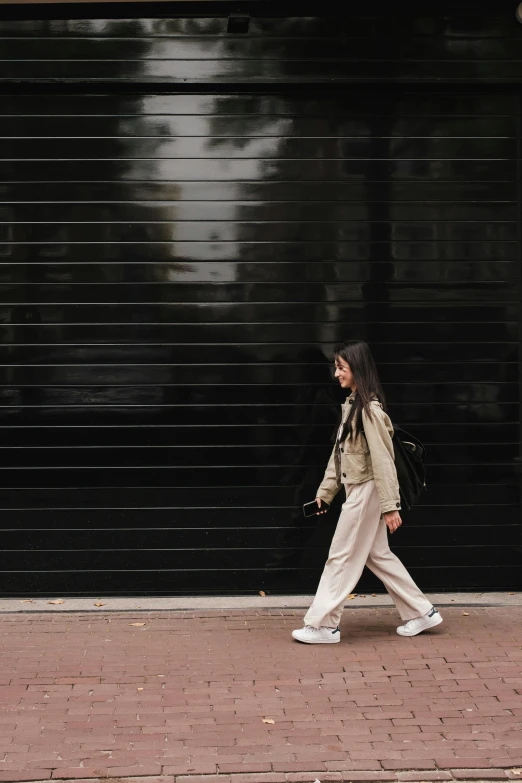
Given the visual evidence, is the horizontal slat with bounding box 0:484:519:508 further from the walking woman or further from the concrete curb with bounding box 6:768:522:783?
the concrete curb with bounding box 6:768:522:783

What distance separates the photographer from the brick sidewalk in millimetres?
4820

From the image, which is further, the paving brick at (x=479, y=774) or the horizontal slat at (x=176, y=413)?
the horizontal slat at (x=176, y=413)

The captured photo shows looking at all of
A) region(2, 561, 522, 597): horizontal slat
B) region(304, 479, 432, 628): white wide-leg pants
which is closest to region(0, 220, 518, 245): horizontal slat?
region(304, 479, 432, 628): white wide-leg pants

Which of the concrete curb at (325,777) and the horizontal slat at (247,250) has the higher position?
the horizontal slat at (247,250)

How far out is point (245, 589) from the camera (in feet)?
25.6

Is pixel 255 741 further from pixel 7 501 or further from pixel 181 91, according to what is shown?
pixel 181 91

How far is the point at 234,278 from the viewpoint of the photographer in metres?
7.70

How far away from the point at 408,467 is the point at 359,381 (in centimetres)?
68

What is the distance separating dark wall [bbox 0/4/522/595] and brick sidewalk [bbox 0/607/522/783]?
0.79 m

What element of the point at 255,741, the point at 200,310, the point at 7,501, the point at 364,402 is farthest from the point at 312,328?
the point at 255,741

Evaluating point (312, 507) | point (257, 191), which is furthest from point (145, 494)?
point (257, 191)

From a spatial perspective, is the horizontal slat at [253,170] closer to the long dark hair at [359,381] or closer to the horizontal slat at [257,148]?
the horizontal slat at [257,148]

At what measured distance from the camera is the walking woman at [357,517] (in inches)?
257

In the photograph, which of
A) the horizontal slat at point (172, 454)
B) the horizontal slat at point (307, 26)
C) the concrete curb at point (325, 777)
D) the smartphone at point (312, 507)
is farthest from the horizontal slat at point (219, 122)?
the concrete curb at point (325, 777)
